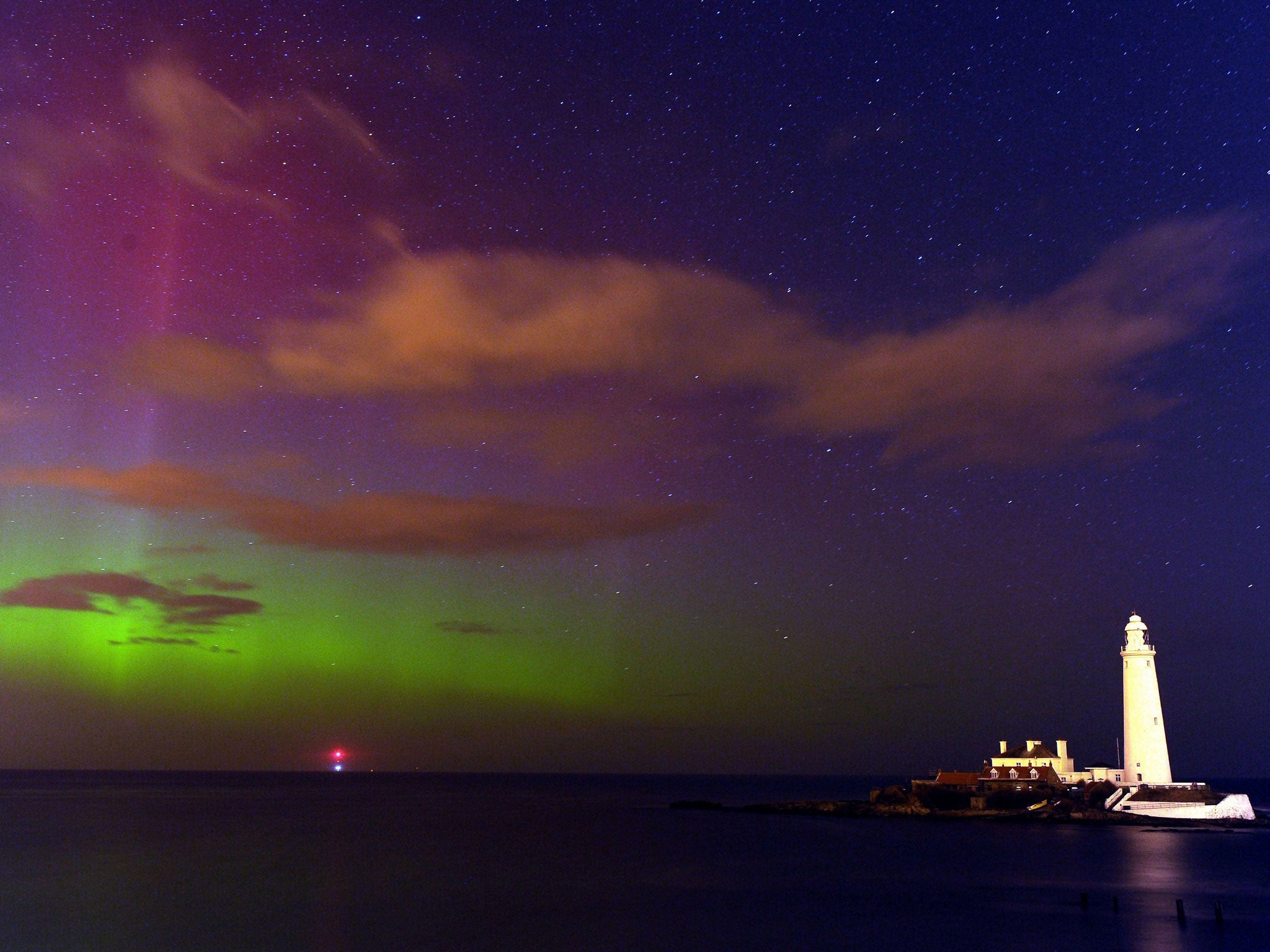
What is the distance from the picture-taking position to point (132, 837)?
81.4 meters

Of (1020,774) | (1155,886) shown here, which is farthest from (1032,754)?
(1155,886)

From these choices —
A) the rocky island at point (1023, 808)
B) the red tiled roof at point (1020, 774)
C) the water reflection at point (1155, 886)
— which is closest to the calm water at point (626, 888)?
the water reflection at point (1155, 886)

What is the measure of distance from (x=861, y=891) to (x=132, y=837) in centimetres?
5966

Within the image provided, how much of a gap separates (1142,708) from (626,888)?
4851 centimetres

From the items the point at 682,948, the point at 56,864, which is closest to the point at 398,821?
the point at 56,864

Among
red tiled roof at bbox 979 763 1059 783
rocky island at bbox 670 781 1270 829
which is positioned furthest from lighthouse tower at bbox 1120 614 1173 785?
red tiled roof at bbox 979 763 1059 783

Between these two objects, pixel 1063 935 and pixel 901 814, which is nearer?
pixel 1063 935

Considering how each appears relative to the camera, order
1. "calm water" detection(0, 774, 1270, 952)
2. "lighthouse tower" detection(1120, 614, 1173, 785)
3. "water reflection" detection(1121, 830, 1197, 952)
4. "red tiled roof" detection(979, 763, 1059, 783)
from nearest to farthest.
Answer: "water reflection" detection(1121, 830, 1197, 952) → "calm water" detection(0, 774, 1270, 952) → "lighthouse tower" detection(1120, 614, 1173, 785) → "red tiled roof" detection(979, 763, 1059, 783)

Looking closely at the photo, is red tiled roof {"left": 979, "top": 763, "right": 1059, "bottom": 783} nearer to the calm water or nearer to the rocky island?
the rocky island

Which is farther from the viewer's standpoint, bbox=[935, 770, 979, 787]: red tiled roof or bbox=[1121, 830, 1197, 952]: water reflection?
bbox=[935, 770, 979, 787]: red tiled roof

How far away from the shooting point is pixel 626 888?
5447cm

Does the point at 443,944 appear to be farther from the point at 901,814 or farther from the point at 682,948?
the point at 901,814

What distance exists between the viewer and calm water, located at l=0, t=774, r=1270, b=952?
133ft

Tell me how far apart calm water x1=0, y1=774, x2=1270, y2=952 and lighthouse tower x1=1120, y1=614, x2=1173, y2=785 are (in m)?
5.69
